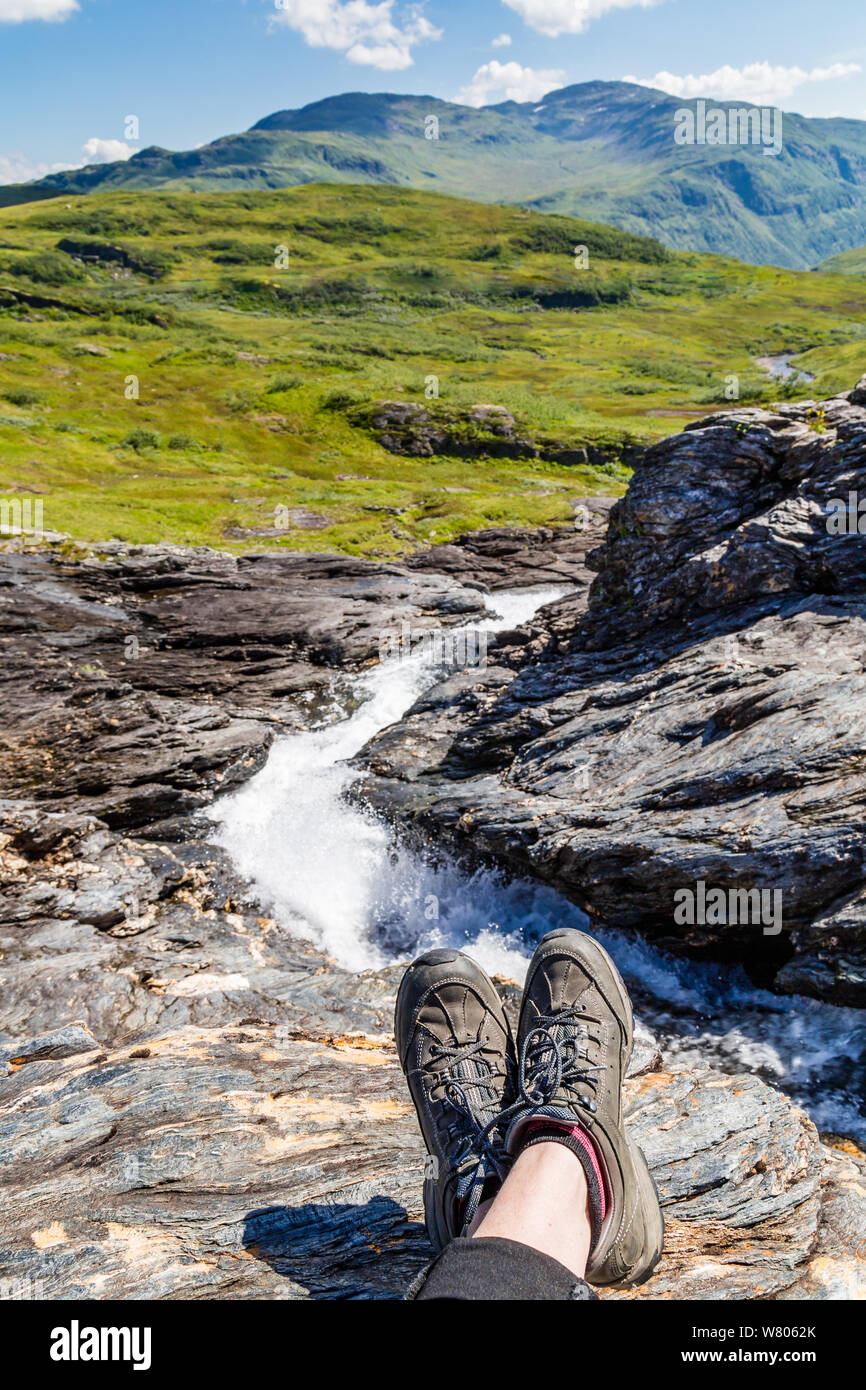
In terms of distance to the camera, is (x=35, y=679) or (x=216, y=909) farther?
(x=35, y=679)

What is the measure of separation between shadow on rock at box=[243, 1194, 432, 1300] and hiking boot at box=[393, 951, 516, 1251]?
1.10 ft

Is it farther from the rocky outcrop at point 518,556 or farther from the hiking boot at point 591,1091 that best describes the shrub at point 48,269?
the hiking boot at point 591,1091

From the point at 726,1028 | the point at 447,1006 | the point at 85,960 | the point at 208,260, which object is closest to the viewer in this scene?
the point at 447,1006

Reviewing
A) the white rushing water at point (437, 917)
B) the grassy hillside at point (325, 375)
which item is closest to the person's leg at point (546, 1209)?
the white rushing water at point (437, 917)

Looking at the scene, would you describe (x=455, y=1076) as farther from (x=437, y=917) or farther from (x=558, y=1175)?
(x=437, y=917)

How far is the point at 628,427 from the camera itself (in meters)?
79.1

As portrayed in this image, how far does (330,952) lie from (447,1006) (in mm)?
8082

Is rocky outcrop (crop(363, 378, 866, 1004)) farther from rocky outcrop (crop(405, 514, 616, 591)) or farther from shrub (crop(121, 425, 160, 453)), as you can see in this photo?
shrub (crop(121, 425, 160, 453))

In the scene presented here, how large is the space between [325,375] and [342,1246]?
10017 centimetres

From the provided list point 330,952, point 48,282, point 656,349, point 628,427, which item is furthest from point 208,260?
point 330,952

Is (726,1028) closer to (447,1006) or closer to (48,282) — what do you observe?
(447,1006)

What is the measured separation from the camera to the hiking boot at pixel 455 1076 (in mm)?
5383

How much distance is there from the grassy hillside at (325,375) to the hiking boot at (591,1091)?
37922 mm

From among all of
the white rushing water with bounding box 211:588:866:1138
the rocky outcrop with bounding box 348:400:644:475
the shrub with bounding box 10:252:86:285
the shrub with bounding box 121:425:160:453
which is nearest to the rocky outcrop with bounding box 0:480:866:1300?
the white rushing water with bounding box 211:588:866:1138
